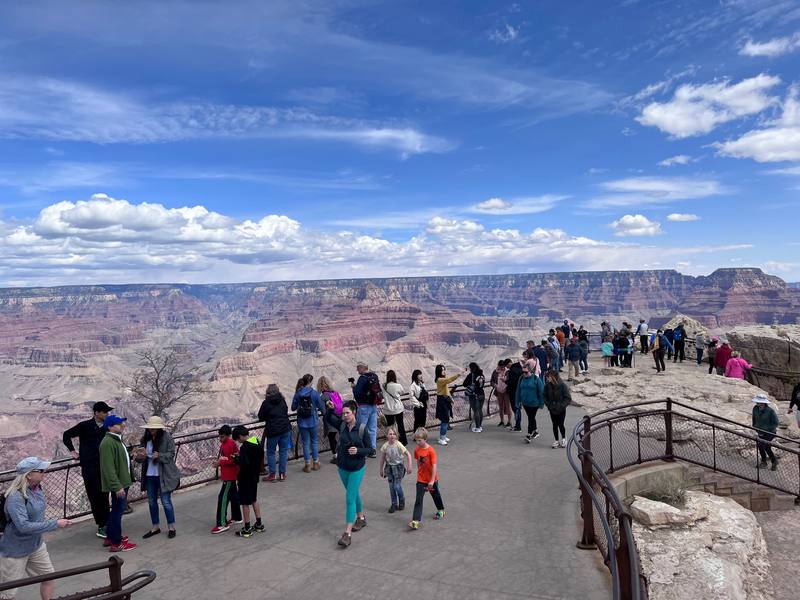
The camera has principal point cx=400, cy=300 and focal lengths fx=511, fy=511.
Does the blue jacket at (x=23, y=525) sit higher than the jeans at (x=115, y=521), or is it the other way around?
the blue jacket at (x=23, y=525)

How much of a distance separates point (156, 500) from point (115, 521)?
56 centimetres

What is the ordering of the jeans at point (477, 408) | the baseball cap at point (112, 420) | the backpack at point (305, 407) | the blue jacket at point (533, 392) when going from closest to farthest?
1. the baseball cap at point (112, 420)
2. the backpack at point (305, 407)
3. the blue jacket at point (533, 392)
4. the jeans at point (477, 408)

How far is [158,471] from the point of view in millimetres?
7113

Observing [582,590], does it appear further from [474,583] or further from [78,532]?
[78,532]

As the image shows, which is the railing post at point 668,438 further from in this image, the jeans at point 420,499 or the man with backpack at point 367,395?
the man with backpack at point 367,395

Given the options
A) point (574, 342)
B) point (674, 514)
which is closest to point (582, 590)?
point (674, 514)

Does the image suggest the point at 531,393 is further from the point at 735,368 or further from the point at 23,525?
the point at 735,368

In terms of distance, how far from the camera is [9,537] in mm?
4887

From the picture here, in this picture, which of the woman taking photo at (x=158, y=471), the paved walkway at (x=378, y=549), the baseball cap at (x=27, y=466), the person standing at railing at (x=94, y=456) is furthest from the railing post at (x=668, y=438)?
the baseball cap at (x=27, y=466)

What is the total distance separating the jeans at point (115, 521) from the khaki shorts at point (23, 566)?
4.70 feet

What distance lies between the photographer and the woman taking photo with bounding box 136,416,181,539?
701cm

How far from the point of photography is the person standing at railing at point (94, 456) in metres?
6.93

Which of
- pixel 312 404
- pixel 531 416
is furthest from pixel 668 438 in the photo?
pixel 312 404

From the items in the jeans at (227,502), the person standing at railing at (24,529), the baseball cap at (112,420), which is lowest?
the jeans at (227,502)
